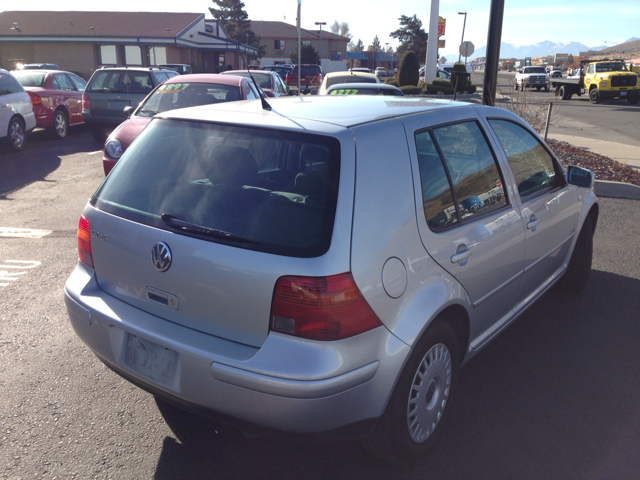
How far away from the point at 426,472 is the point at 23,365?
104 inches

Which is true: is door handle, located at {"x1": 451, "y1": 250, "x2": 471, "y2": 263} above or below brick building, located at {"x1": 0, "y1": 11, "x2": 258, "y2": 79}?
below

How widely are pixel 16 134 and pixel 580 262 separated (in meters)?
11.4

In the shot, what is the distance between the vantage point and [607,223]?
7320 millimetres

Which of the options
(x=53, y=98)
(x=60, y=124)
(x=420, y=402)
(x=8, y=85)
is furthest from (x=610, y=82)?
(x=420, y=402)

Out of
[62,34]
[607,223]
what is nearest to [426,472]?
[607,223]

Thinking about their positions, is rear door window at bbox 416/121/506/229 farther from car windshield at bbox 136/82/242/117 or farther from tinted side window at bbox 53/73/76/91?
tinted side window at bbox 53/73/76/91

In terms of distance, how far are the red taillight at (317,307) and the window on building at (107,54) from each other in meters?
47.9

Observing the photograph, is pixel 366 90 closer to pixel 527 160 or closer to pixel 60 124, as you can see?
pixel 527 160

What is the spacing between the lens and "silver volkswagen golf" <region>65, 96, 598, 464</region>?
2266 mm

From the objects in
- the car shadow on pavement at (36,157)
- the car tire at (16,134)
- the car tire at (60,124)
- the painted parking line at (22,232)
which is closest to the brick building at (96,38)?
the car tire at (60,124)

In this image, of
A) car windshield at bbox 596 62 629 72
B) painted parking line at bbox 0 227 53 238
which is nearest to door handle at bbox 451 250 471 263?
painted parking line at bbox 0 227 53 238

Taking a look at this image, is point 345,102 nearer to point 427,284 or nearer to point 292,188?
point 292,188

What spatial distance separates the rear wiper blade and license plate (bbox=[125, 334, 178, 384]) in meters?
0.54

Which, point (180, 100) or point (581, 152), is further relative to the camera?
point (581, 152)
